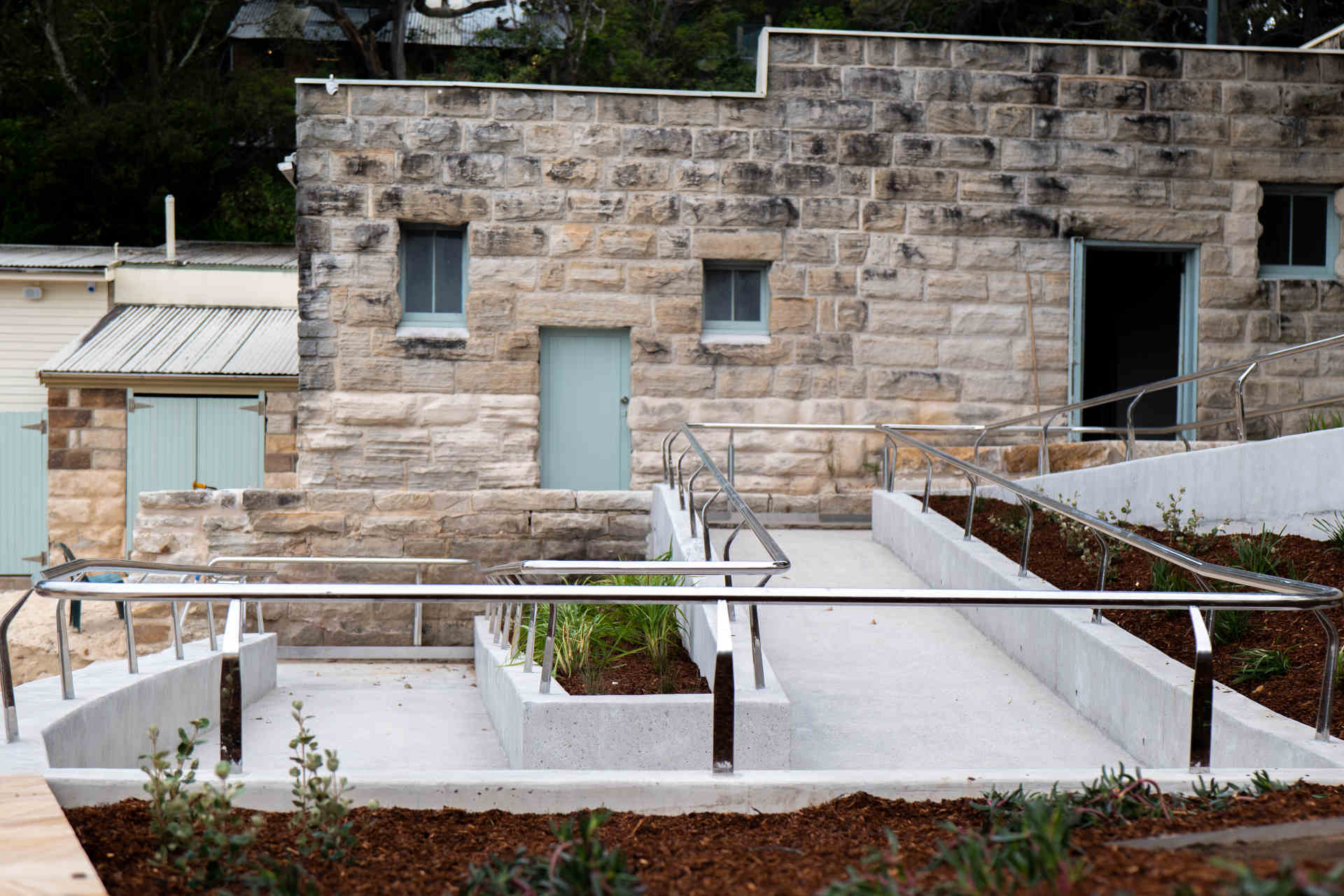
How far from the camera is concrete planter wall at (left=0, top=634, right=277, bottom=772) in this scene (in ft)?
13.4

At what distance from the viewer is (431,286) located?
11797 millimetres

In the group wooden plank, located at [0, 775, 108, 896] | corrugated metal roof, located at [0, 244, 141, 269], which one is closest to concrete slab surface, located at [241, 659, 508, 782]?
wooden plank, located at [0, 775, 108, 896]

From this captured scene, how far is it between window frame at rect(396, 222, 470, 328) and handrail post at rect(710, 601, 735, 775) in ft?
28.1

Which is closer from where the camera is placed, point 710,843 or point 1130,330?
point 710,843

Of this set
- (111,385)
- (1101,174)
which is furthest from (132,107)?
(1101,174)

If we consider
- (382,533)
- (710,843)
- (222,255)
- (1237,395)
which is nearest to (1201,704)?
(710,843)

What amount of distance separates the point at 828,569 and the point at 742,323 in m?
3.88

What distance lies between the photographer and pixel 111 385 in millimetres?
14305

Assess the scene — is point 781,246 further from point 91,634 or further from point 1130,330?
point 1130,330

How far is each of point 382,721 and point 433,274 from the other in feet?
19.3

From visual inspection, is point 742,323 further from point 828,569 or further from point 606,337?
point 828,569

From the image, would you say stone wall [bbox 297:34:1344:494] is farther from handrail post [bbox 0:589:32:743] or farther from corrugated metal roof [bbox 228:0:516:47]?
corrugated metal roof [bbox 228:0:516:47]

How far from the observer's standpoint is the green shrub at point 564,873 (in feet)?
7.88

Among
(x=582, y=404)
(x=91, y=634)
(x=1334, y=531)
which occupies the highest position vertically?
(x=582, y=404)
